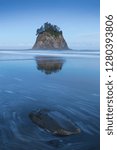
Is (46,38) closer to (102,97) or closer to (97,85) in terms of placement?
(97,85)

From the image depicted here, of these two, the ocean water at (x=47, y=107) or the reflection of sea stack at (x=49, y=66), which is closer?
the ocean water at (x=47, y=107)

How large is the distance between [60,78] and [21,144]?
51.9ft

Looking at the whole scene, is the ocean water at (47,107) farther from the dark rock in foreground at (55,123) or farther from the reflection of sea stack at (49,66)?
the reflection of sea stack at (49,66)

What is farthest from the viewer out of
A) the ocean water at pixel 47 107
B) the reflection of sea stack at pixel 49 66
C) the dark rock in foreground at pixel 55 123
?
the reflection of sea stack at pixel 49 66

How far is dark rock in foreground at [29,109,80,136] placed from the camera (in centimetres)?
1057

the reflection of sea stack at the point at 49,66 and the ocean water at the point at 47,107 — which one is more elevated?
the reflection of sea stack at the point at 49,66

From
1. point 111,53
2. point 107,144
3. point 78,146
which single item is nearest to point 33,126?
point 78,146

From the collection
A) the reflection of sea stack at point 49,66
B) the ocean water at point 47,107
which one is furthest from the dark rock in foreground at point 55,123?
the reflection of sea stack at point 49,66

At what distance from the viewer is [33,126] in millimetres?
11492

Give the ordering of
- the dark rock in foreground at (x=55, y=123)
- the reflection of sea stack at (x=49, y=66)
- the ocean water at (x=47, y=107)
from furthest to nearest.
Answer: the reflection of sea stack at (x=49, y=66) < the dark rock in foreground at (x=55, y=123) < the ocean water at (x=47, y=107)

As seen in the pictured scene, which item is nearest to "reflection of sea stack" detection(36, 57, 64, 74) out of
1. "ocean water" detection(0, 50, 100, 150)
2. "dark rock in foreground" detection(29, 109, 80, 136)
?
"ocean water" detection(0, 50, 100, 150)

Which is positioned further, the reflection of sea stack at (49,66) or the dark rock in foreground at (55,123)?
the reflection of sea stack at (49,66)

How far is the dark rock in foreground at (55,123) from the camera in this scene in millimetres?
10575

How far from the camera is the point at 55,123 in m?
11.2
